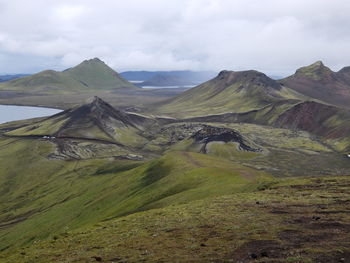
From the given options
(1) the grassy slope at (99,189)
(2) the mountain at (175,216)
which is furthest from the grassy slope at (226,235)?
(1) the grassy slope at (99,189)

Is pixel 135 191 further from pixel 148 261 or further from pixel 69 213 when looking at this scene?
pixel 148 261

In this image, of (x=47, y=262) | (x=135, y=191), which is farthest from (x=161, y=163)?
(x=47, y=262)

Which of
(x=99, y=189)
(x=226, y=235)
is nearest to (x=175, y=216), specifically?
(x=226, y=235)

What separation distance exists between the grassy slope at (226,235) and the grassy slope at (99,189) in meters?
16.1

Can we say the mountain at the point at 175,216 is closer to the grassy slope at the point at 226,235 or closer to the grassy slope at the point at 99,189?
the grassy slope at the point at 226,235

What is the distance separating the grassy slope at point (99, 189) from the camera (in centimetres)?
8075

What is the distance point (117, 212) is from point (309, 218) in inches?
1884

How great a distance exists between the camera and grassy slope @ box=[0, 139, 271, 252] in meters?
80.8

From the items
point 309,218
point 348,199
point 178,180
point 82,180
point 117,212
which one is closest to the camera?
point 309,218

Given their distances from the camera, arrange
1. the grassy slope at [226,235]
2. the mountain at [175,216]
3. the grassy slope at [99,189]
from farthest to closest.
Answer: the grassy slope at [99,189] → the mountain at [175,216] → the grassy slope at [226,235]

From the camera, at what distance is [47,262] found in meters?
38.9

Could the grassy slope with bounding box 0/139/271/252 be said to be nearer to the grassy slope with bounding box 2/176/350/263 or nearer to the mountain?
the mountain

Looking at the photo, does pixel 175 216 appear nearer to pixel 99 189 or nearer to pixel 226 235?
pixel 226 235

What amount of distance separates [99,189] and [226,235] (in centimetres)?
8433
